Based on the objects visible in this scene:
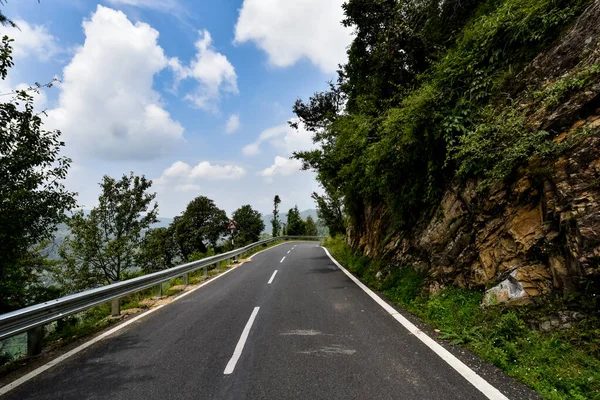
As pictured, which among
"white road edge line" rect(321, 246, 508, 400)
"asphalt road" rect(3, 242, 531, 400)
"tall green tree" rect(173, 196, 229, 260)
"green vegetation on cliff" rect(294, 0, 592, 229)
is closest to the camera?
"white road edge line" rect(321, 246, 508, 400)

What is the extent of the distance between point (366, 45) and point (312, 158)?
234 inches

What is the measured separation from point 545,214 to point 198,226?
44.0 meters

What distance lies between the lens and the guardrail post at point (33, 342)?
4168 mm

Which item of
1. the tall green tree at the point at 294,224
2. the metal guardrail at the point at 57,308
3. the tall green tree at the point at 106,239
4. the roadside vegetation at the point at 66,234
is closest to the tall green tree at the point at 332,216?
the roadside vegetation at the point at 66,234

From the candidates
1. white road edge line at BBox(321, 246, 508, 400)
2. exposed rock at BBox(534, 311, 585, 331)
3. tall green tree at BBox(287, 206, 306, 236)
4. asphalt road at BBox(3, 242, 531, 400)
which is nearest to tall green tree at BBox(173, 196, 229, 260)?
tall green tree at BBox(287, 206, 306, 236)

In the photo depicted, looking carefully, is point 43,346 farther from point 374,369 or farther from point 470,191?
point 470,191

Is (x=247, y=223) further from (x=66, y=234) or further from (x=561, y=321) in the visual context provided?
(x=561, y=321)

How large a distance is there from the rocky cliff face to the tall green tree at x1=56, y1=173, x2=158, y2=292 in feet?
66.5

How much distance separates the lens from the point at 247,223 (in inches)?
2282

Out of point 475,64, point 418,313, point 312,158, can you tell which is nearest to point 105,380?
point 418,313

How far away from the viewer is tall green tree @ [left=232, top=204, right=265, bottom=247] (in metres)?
56.2

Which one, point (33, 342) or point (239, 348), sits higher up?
point (33, 342)

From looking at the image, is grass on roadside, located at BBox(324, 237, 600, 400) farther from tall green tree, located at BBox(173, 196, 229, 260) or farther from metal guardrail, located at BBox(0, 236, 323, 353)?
tall green tree, located at BBox(173, 196, 229, 260)

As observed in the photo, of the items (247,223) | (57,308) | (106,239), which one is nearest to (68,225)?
(106,239)
